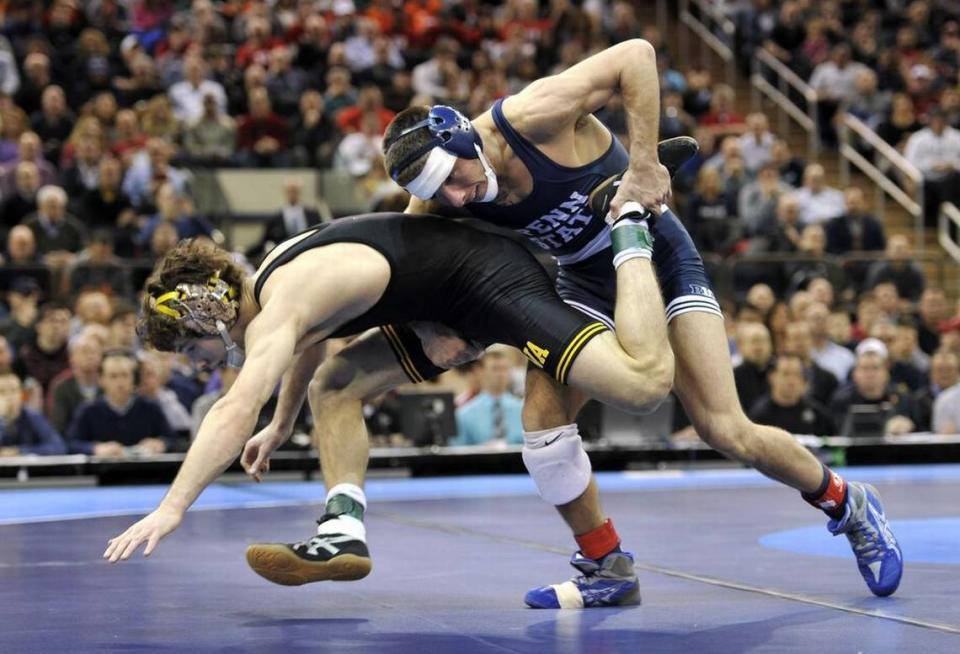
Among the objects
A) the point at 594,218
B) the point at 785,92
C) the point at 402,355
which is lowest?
the point at 402,355

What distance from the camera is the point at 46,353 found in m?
9.70

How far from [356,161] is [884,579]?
832 centimetres

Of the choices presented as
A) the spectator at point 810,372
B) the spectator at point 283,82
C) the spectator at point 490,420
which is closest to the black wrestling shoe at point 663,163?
the spectator at point 490,420

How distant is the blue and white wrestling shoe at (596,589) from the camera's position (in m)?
4.45

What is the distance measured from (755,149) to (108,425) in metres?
6.70

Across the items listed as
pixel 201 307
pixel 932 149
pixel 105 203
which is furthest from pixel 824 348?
pixel 201 307

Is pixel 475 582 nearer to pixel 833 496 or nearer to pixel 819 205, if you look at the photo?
pixel 833 496

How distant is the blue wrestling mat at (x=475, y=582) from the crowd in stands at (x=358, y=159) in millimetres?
1502

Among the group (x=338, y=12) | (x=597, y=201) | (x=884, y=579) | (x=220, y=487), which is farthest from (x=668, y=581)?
(x=338, y=12)

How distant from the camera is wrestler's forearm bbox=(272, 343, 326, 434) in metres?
4.61

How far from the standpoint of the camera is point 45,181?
11.5 meters

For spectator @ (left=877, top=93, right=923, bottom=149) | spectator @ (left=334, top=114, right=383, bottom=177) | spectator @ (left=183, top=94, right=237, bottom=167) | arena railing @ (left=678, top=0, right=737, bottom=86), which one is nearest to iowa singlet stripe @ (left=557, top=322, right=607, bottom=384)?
spectator @ (left=334, top=114, right=383, bottom=177)

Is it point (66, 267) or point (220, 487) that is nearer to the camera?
point (220, 487)

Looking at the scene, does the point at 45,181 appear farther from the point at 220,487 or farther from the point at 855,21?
the point at 855,21
